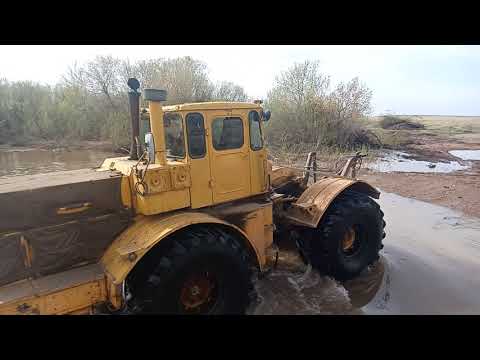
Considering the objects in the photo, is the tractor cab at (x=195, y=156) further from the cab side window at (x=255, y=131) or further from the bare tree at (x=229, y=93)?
the bare tree at (x=229, y=93)

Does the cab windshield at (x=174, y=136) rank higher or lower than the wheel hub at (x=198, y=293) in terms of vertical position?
higher

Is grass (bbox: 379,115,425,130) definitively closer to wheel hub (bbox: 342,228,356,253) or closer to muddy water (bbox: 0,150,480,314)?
muddy water (bbox: 0,150,480,314)

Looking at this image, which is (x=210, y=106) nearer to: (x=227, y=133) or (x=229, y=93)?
(x=227, y=133)

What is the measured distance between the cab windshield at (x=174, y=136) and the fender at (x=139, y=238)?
2.44 ft

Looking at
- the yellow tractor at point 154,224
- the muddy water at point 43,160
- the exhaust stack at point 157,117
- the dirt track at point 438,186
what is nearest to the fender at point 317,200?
the yellow tractor at point 154,224

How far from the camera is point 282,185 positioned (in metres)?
6.13

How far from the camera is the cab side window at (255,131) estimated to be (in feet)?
14.3

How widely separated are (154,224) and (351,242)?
329cm

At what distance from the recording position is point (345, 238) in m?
5.28

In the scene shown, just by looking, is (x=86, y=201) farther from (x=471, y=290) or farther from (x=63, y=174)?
(x=471, y=290)

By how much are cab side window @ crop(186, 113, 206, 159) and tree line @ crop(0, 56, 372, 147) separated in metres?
14.6

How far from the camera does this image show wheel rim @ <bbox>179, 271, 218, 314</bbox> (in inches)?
145

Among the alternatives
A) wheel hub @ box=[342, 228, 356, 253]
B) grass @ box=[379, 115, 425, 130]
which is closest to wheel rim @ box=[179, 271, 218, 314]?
wheel hub @ box=[342, 228, 356, 253]

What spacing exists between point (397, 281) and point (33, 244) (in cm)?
495
